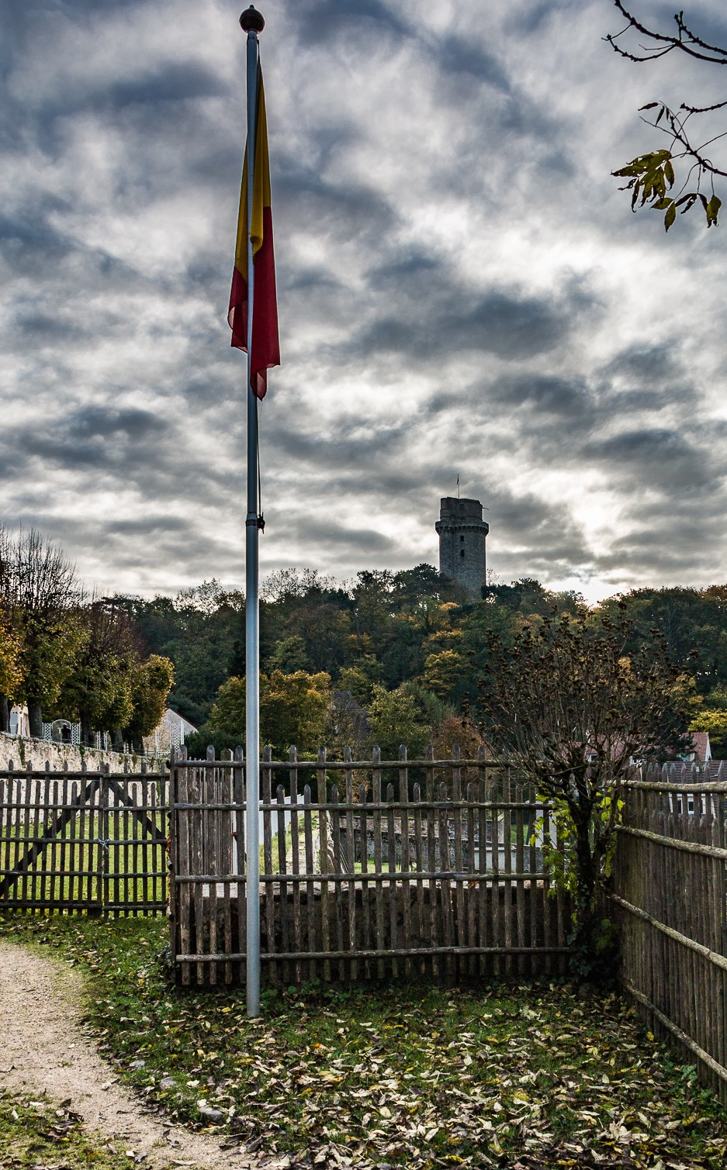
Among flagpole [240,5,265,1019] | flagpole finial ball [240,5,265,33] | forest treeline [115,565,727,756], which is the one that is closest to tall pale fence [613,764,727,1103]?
flagpole [240,5,265,1019]

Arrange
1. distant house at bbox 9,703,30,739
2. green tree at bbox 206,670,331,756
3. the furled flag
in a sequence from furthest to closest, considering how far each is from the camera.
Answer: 1. distant house at bbox 9,703,30,739
2. green tree at bbox 206,670,331,756
3. the furled flag

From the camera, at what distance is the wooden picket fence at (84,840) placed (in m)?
10.9

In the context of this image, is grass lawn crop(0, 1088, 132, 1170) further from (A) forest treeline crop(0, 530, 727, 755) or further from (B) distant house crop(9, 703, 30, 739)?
(B) distant house crop(9, 703, 30, 739)

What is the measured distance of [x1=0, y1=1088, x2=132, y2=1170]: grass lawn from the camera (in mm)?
4570

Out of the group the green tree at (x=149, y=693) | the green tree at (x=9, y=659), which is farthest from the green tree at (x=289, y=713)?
the green tree at (x=9, y=659)

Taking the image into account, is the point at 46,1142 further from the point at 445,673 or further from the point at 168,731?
the point at 168,731

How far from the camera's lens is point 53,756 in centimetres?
2869

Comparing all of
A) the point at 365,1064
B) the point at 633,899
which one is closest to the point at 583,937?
the point at 633,899

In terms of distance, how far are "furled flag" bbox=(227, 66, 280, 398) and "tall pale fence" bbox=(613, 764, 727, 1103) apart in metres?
4.46

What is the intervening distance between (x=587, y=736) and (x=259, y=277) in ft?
15.5

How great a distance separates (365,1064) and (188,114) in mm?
8194

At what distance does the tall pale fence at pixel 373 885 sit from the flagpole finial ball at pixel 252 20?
6.07 meters

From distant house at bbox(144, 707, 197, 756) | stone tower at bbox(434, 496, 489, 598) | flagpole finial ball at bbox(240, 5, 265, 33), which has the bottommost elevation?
distant house at bbox(144, 707, 197, 756)

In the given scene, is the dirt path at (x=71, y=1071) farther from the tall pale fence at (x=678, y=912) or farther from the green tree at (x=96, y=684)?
the green tree at (x=96, y=684)
